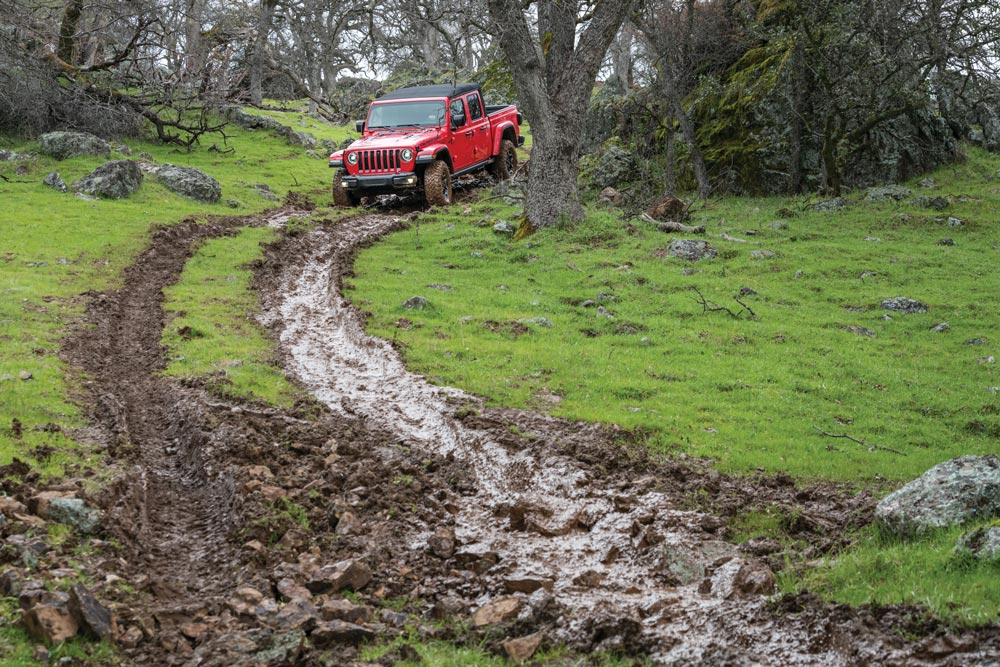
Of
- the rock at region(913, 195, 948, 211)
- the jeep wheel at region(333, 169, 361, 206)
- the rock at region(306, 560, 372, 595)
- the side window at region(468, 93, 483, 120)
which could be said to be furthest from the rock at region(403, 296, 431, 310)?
the rock at region(913, 195, 948, 211)

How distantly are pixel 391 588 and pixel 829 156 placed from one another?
60.7 ft

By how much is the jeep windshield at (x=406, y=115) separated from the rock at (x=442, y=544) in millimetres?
17918

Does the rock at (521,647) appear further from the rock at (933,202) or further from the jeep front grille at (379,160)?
the rock at (933,202)

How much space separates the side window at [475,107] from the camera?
2438 centimetres

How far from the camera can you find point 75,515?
616 cm

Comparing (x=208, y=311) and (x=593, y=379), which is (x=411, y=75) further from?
(x=593, y=379)

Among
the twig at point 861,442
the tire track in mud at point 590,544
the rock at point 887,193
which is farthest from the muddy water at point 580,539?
the rock at point 887,193

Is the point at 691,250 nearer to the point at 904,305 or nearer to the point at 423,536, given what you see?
the point at 904,305

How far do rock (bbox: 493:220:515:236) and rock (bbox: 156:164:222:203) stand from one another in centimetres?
802

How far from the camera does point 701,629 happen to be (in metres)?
5.02

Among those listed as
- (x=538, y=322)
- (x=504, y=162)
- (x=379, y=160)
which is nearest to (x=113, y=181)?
(x=379, y=160)

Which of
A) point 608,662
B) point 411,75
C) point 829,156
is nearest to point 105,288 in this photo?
point 608,662

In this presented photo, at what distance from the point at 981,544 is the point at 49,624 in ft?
17.5

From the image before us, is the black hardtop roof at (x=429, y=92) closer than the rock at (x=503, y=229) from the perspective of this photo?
No
